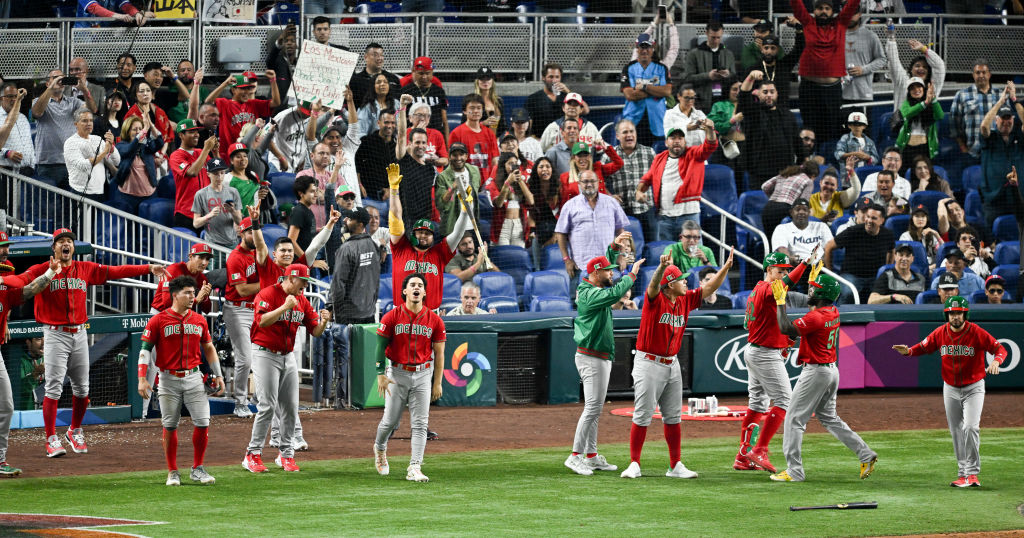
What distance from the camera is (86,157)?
1652cm

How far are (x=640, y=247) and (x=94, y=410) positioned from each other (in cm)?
753

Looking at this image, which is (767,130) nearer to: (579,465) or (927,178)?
(927,178)

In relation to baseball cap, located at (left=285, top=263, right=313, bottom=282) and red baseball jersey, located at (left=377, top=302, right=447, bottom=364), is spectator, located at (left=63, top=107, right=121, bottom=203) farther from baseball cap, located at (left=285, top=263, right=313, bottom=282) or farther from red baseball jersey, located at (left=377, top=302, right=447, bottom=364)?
red baseball jersey, located at (left=377, top=302, right=447, bottom=364)

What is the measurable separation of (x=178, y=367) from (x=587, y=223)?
7.55 metres

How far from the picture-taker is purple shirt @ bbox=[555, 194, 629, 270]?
1697cm

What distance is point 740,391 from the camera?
1677 centimetres

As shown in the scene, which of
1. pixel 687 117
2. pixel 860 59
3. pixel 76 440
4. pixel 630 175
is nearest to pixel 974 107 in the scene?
pixel 860 59

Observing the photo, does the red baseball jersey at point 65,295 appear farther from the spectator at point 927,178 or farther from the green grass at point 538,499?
the spectator at point 927,178

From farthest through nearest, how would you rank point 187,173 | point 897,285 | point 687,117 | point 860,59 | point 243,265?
point 860,59, point 687,117, point 897,285, point 187,173, point 243,265

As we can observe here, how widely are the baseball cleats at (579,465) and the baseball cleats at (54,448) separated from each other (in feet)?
15.6

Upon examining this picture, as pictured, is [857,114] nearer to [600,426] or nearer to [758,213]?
[758,213]

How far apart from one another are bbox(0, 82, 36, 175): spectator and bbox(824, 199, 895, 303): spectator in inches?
422

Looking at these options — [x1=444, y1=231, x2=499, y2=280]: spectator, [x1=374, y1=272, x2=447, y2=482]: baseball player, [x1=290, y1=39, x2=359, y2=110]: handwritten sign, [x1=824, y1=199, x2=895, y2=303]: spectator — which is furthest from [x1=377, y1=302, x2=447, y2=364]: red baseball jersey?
[x1=824, y1=199, x2=895, y2=303]: spectator

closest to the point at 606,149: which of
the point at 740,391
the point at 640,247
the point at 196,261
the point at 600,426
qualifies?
the point at 640,247
